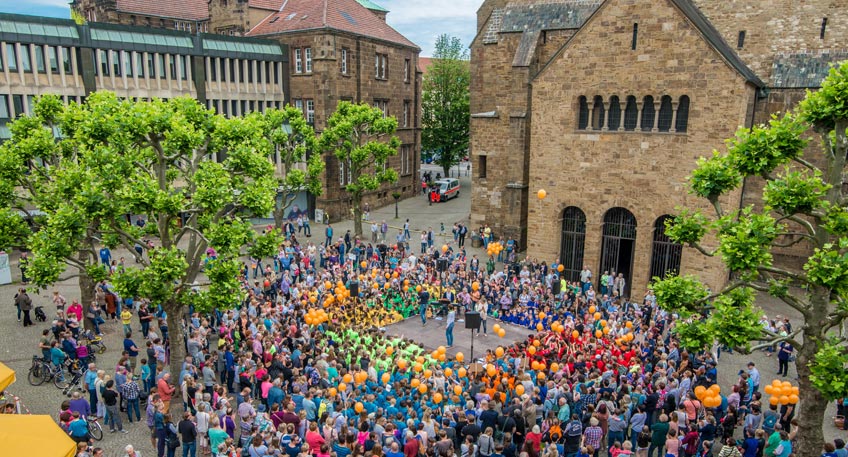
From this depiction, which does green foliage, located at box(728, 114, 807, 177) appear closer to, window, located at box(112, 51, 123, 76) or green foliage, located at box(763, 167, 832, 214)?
green foliage, located at box(763, 167, 832, 214)

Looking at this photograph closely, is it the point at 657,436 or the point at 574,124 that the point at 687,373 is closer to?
the point at 657,436

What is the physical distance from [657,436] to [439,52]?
52.4 meters

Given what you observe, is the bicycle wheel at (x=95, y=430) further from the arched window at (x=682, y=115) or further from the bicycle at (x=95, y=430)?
the arched window at (x=682, y=115)

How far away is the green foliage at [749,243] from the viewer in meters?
11.4

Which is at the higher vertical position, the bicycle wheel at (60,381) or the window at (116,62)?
the window at (116,62)

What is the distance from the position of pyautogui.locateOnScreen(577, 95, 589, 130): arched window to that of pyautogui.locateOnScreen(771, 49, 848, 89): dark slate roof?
329 inches

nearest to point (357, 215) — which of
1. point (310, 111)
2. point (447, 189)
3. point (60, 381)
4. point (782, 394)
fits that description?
point (310, 111)

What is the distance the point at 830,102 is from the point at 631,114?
1424 centimetres

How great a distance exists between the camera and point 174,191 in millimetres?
16312

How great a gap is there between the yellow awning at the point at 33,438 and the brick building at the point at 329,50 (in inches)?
1199

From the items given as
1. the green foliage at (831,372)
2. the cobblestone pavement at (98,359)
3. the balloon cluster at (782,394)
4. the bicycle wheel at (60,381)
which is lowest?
the cobblestone pavement at (98,359)

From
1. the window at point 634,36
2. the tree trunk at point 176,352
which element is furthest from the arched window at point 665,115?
the tree trunk at point 176,352

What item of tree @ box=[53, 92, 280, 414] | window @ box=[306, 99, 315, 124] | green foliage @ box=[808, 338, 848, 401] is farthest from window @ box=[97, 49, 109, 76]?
green foliage @ box=[808, 338, 848, 401]

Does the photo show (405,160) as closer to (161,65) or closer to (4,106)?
(161,65)
